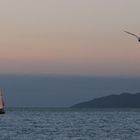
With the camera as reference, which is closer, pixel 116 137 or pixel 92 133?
pixel 116 137

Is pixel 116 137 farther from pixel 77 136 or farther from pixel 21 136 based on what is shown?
pixel 21 136

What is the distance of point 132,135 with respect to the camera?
122m

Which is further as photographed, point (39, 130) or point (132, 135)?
point (39, 130)

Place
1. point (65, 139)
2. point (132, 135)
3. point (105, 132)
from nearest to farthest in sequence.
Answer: point (65, 139) < point (132, 135) < point (105, 132)

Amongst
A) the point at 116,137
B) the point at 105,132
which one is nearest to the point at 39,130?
the point at 105,132

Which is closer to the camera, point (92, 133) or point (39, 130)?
point (92, 133)

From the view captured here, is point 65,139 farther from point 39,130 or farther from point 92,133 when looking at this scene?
point 39,130

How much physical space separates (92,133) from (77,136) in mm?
7336

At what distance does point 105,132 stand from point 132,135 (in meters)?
8.91

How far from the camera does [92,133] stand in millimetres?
127125

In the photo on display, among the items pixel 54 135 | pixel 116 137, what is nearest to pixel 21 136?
pixel 54 135

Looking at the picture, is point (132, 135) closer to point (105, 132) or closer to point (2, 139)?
point (105, 132)

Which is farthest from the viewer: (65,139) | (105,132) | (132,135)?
(105,132)

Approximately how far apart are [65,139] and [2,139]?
8149 millimetres
